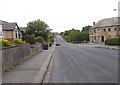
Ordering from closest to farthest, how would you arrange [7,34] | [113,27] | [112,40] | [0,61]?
1. [0,61]
2. [7,34]
3. [112,40]
4. [113,27]

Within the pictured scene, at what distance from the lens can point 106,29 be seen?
112 metres

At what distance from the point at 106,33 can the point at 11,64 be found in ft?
328

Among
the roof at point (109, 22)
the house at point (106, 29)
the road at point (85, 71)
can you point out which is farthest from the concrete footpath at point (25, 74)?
the roof at point (109, 22)

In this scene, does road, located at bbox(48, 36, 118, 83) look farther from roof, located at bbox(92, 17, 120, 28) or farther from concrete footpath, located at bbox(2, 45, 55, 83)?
roof, located at bbox(92, 17, 120, 28)

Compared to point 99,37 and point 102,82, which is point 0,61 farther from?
point 99,37

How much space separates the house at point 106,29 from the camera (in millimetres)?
106644

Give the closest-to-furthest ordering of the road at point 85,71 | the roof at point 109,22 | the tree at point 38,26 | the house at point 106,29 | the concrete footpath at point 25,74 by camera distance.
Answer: the concrete footpath at point 25,74 < the road at point 85,71 < the tree at point 38,26 < the house at point 106,29 < the roof at point 109,22

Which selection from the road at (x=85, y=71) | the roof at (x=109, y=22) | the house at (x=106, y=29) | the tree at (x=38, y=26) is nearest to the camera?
the road at (x=85, y=71)

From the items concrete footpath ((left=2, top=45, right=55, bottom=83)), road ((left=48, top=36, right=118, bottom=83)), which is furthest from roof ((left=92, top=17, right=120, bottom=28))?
concrete footpath ((left=2, top=45, right=55, bottom=83))

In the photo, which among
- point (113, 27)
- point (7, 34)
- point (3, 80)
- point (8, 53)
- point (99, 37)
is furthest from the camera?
point (99, 37)

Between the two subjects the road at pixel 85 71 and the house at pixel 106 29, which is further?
the house at pixel 106 29

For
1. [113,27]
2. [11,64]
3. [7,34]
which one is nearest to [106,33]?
[113,27]

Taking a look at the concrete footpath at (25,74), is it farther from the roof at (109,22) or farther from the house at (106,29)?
the roof at (109,22)

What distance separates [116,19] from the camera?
361 ft
